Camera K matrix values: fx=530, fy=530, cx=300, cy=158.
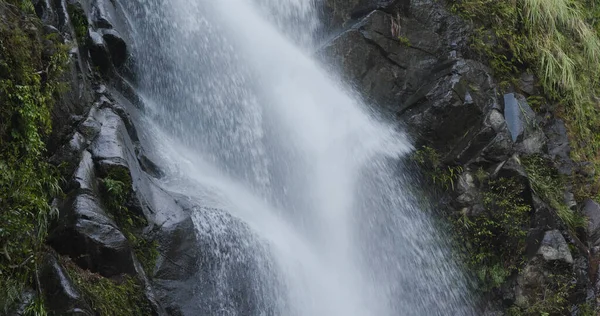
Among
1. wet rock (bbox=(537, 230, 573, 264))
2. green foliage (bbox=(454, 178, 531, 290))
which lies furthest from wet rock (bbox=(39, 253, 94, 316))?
wet rock (bbox=(537, 230, 573, 264))

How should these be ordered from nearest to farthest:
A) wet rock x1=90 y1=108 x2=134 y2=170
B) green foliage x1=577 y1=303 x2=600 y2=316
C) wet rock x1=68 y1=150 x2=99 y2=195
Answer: wet rock x1=68 y1=150 x2=99 y2=195 < wet rock x1=90 y1=108 x2=134 y2=170 < green foliage x1=577 y1=303 x2=600 y2=316

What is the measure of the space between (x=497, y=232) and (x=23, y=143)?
675 cm

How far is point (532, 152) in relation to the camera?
8945 mm

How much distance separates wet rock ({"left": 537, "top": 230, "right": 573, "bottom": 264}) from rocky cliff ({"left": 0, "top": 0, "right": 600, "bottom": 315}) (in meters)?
0.02

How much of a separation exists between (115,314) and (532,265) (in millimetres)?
6110

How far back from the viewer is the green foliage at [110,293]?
13.5ft

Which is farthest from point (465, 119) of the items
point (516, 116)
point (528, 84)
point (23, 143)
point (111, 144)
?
point (23, 143)

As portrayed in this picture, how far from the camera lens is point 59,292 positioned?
3.78 metres

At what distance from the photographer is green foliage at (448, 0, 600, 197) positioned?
1012 centimetres

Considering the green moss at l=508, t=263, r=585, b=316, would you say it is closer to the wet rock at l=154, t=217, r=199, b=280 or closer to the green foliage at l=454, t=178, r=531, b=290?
the green foliage at l=454, t=178, r=531, b=290

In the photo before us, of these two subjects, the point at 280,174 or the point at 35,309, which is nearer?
the point at 35,309

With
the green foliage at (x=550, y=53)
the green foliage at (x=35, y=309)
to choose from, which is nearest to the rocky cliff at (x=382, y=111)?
the green foliage at (x=35, y=309)

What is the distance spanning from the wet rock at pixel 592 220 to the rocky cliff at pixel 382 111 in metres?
0.03

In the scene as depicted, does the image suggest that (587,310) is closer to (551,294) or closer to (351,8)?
(551,294)
